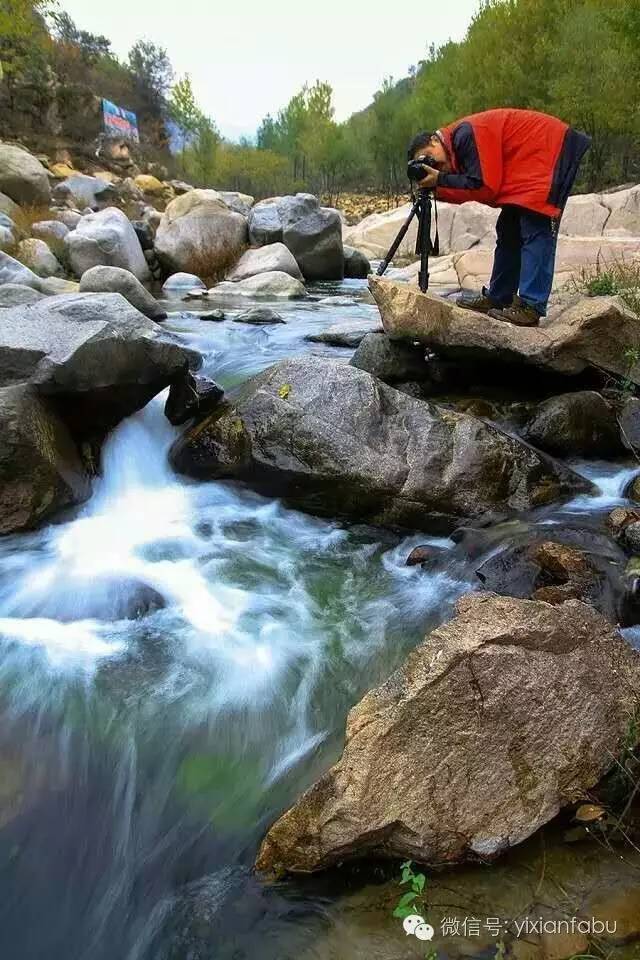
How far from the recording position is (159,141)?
5091 cm

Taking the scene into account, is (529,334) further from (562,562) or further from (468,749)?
(468,749)

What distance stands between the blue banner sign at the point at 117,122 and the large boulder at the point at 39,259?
106 feet

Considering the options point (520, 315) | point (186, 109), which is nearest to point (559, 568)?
point (520, 315)

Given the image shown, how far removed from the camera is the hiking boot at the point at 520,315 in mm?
5582

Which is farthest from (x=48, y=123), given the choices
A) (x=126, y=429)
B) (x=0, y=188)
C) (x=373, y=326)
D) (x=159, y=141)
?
(x=126, y=429)

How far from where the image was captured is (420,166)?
206 inches

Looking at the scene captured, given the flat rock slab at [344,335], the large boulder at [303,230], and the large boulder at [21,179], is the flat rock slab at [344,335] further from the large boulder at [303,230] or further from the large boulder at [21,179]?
the large boulder at [21,179]

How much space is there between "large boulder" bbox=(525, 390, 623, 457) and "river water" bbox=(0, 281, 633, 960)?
240 mm

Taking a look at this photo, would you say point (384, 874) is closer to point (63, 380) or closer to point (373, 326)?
point (63, 380)

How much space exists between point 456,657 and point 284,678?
127cm

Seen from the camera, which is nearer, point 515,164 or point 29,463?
point 29,463

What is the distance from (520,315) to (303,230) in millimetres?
10779

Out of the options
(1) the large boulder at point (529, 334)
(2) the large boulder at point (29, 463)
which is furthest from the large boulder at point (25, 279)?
(1) the large boulder at point (529, 334)

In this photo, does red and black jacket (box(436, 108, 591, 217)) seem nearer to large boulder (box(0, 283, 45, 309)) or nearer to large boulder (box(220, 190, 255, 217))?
large boulder (box(0, 283, 45, 309))
